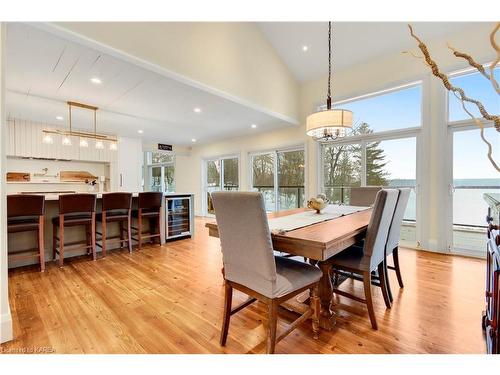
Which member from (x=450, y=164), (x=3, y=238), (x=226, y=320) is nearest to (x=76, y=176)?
(x=3, y=238)

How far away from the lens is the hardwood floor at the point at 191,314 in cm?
157

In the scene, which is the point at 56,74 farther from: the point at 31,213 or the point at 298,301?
the point at 298,301

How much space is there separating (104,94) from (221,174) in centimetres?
428

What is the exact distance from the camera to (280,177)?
→ 6047mm

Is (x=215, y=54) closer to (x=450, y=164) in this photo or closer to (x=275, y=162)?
(x=275, y=162)

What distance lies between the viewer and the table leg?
1.79 metres

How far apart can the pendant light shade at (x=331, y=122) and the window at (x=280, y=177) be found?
285 cm

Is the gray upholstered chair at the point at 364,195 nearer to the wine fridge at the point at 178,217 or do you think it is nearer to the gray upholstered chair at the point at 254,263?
the gray upholstered chair at the point at 254,263

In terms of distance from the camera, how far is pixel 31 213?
2.74 m

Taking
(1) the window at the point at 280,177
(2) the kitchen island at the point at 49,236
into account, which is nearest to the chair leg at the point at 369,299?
(2) the kitchen island at the point at 49,236

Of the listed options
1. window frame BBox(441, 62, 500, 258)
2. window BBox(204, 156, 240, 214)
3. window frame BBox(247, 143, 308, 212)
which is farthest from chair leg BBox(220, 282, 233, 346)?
window BBox(204, 156, 240, 214)

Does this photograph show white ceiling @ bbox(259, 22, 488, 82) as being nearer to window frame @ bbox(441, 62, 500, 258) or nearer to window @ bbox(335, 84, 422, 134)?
window @ bbox(335, 84, 422, 134)

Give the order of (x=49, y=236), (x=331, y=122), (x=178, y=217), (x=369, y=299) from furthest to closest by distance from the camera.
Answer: (x=178, y=217) → (x=49, y=236) → (x=331, y=122) → (x=369, y=299)
